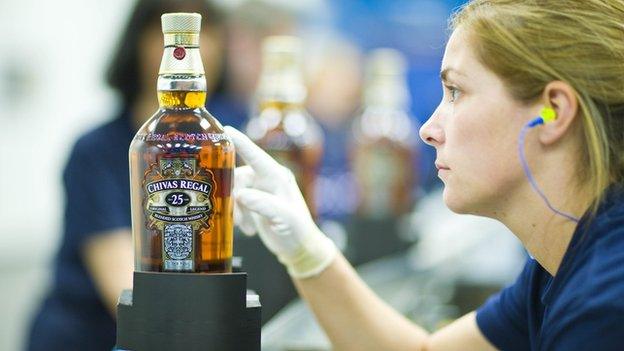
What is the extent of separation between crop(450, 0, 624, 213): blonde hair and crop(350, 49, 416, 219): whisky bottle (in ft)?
4.75

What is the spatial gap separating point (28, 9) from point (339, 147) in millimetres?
1577

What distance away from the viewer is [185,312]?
1156mm

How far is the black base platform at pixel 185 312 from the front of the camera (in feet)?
3.78

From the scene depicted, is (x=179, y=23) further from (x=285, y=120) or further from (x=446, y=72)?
(x=285, y=120)

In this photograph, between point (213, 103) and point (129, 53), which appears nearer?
point (129, 53)

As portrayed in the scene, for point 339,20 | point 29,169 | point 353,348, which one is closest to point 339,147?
point 29,169

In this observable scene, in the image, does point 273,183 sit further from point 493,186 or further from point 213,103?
point 213,103

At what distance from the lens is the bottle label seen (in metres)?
1.14

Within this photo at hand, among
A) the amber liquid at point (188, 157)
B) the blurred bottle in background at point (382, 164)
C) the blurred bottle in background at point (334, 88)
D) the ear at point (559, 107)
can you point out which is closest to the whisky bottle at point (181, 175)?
the amber liquid at point (188, 157)

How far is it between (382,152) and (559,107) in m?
1.55

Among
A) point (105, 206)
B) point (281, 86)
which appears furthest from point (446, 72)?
point (105, 206)

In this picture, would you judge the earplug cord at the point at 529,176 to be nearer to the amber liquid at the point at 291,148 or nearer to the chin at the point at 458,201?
the chin at the point at 458,201

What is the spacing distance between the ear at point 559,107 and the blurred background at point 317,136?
0.30 metres

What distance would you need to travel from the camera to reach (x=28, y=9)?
14.7 ft
